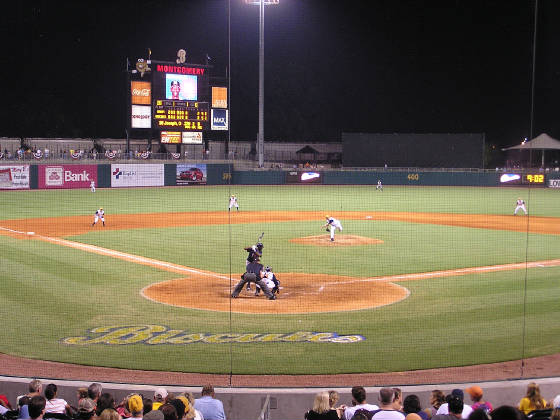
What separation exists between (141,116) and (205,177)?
23.3ft

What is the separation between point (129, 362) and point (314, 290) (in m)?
5.78

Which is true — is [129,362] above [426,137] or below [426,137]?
below

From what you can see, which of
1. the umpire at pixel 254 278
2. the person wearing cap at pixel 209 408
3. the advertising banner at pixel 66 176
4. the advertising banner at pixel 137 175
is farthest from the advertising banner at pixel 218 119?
the person wearing cap at pixel 209 408

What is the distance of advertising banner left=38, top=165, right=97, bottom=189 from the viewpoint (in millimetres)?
42188

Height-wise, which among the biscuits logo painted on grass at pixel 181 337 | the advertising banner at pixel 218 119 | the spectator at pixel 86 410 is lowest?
the biscuits logo painted on grass at pixel 181 337

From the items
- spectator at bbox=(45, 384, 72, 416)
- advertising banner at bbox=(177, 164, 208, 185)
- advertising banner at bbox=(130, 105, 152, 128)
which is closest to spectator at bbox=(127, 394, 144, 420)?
spectator at bbox=(45, 384, 72, 416)

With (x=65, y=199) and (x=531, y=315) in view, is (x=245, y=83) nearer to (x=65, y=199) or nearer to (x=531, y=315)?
(x=65, y=199)

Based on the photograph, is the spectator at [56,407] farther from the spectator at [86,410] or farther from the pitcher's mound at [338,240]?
the pitcher's mound at [338,240]

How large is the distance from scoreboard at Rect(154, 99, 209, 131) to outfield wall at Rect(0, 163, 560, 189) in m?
3.61

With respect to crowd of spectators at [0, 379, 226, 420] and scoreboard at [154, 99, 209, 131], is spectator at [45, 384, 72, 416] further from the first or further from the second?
scoreboard at [154, 99, 209, 131]

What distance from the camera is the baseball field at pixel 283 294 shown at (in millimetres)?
9945

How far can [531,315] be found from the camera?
1206cm

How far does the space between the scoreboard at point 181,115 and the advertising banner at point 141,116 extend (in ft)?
4.42

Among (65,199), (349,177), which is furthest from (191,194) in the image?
(349,177)
